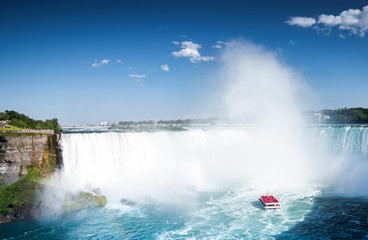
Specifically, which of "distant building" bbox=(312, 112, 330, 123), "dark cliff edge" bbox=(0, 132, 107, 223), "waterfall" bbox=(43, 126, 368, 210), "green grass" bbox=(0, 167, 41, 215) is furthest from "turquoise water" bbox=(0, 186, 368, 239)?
"distant building" bbox=(312, 112, 330, 123)

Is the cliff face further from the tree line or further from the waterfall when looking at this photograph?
the tree line

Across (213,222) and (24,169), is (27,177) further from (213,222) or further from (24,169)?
(213,222)

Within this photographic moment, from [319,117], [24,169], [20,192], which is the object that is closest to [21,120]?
[24,169]

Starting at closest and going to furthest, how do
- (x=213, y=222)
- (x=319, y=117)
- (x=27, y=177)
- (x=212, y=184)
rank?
(x=213, y=222) < (x=27, y=177) < (x=212, y=184) < (x=319, y=117)

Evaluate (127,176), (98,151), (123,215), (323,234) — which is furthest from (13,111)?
(323,234)

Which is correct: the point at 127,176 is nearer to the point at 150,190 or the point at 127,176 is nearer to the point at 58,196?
the point at 150,190

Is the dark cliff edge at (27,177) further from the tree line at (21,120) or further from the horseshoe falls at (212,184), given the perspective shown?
the tree line at (21,120)
